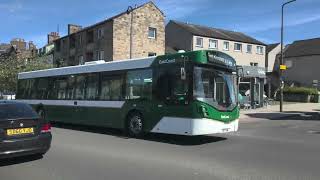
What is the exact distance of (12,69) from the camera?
54000 millimetres

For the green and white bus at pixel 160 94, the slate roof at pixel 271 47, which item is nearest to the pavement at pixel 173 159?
the green and white bus at pixel 160 94

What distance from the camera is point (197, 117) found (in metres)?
13.6

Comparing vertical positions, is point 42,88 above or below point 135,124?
above

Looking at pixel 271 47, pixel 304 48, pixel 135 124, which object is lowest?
pixel 135 124

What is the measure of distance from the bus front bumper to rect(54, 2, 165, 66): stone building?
32.5 m

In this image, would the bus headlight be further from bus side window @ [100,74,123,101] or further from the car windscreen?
the car windscreen

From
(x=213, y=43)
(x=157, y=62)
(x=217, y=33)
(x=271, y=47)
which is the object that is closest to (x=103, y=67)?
(x=157, y=62)

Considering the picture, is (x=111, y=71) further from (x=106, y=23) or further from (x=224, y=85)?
(x=106, y=23)

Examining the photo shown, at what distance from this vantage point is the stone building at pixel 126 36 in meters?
48.2

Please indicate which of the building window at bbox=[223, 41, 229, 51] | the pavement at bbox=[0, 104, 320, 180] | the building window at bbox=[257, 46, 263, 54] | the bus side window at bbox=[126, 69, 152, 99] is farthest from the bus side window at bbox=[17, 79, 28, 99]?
the building window at bbox=[257, 46, 263, 54]

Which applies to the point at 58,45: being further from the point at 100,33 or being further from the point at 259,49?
the point at 259,49

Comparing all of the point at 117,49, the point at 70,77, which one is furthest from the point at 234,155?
the point at 117,49

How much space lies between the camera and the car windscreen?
34.8ft

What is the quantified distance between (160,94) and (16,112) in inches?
205
